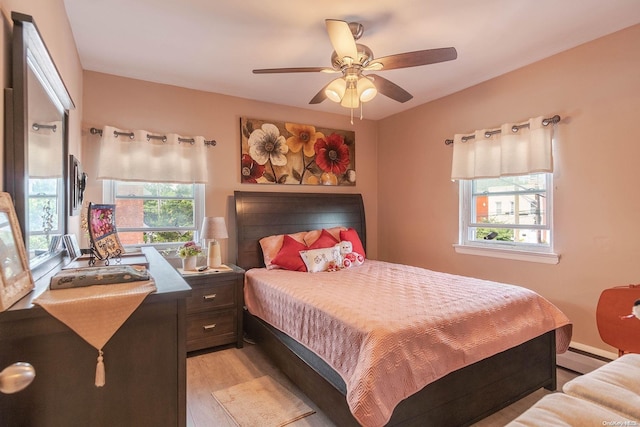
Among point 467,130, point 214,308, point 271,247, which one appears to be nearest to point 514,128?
point 467,130

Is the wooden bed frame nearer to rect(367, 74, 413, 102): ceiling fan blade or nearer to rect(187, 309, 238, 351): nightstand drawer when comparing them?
rect(187, 309, 238, 351): nightstand drawer

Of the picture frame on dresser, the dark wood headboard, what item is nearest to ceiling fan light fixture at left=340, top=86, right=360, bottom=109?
the dark wood headboard

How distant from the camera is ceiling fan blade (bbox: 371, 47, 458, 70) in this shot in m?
2.04

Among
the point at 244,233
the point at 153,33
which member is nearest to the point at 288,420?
the point at 244,233

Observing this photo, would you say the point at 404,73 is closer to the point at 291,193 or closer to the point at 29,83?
the point at 291,193

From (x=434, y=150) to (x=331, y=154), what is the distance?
1283mm

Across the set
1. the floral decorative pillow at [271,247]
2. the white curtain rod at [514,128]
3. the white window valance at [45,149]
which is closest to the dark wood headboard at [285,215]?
the floral decorative pillow at [271,247]

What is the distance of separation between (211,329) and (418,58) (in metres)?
2.81

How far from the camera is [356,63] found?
227 cm

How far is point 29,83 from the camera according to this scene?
4.33 feet

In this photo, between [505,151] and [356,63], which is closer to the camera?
[356,63]

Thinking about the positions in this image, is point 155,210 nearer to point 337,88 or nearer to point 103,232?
point 103,232

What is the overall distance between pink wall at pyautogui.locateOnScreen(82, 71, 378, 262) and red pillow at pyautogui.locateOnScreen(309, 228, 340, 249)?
2.41ft

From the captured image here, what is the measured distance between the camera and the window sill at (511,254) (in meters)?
2.87
